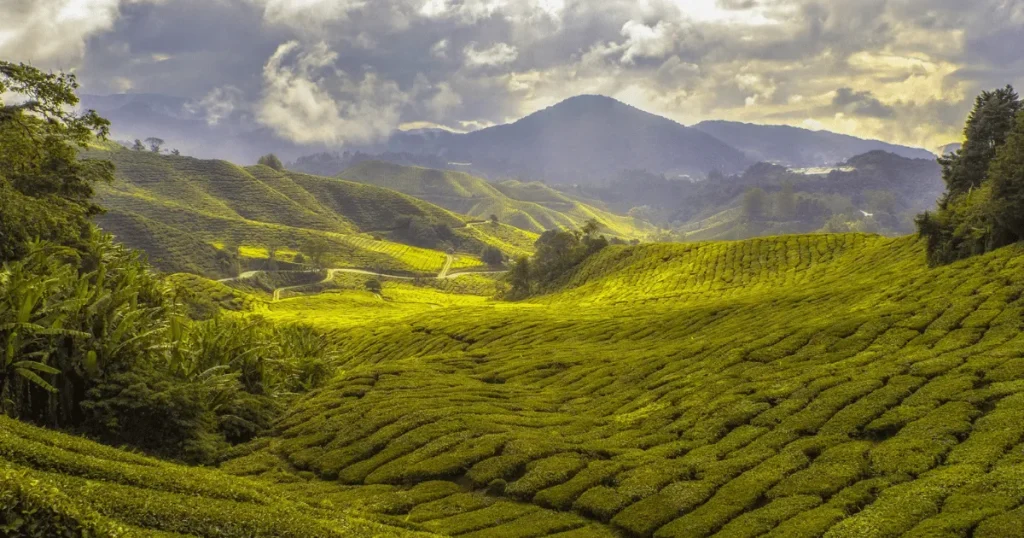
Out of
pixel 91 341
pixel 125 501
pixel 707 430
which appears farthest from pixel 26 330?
pixel 707 430

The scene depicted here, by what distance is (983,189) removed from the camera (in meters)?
50.9

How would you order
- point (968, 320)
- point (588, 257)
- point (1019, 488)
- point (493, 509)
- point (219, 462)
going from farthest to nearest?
point (588, 257)
point (968, 320)
point (219, 462)
point (493, 509)
point (1019, 488)

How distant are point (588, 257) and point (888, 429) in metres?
120

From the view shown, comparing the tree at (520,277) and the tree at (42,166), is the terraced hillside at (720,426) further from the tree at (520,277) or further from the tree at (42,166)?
the tree at (520,277)

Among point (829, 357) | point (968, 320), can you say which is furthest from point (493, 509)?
point (968, 320)

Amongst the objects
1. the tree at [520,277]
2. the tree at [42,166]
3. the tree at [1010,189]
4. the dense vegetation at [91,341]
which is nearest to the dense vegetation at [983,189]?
the tree at [1010,189]

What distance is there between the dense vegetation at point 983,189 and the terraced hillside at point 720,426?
15.6 ft

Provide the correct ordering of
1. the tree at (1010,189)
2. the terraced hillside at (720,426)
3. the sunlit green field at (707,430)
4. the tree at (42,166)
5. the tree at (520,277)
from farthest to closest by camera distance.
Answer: the tree at (520,277)
the tree at (1010,189)
the tree at (42,166)
the terraced hillside at (720,426)
the sunlit green field at (707,430)

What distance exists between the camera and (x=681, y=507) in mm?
20188

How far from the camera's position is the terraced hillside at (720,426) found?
19.0m

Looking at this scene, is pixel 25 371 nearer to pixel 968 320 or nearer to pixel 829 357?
pixel 829 357

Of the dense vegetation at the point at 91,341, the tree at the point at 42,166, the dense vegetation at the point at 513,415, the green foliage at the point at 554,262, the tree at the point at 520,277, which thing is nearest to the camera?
the dense vegetation at the point at 513,415

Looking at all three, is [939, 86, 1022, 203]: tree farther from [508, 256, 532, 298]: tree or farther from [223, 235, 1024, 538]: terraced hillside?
[508, 256, 532, 298]: tree

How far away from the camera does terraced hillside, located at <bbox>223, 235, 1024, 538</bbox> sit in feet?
62.2
